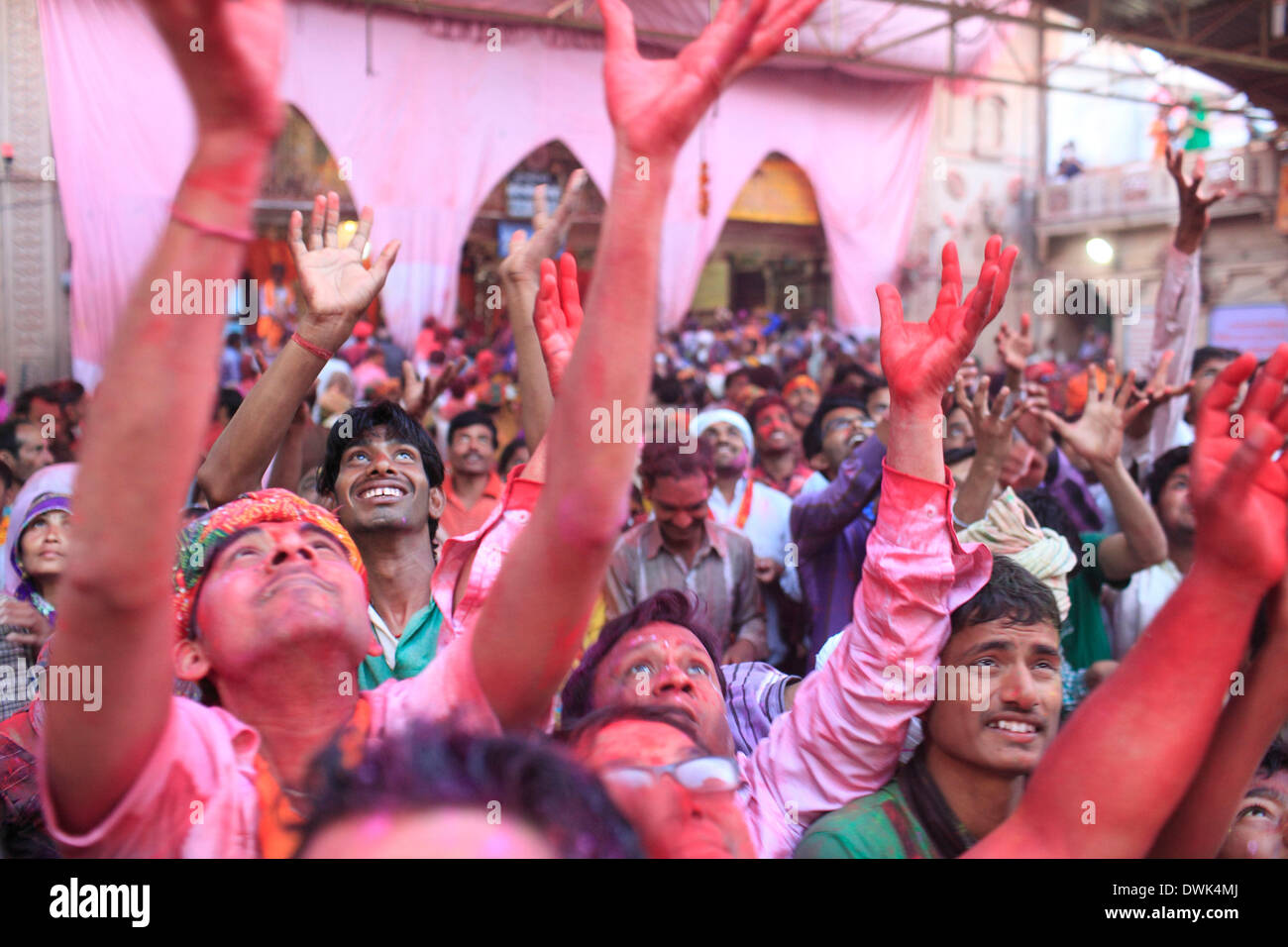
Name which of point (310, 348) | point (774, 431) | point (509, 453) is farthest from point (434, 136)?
point (310, 348)

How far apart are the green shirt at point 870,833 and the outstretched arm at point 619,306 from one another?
585mm

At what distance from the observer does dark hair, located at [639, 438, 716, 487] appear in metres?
3.32

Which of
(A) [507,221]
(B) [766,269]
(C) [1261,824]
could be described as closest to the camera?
(C) [1261,824]

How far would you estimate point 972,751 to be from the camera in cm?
155

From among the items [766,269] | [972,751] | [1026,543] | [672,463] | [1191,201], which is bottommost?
[972,751]

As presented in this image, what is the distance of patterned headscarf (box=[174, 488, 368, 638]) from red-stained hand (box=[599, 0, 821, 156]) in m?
0.82

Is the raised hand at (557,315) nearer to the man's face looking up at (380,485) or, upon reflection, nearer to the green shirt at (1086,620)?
the man's face looking up at (380,485)

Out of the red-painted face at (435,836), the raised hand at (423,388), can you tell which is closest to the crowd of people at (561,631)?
the red-painted face at (435,836)

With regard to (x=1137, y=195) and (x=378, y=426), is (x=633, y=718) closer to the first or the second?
(x=378, y=426)

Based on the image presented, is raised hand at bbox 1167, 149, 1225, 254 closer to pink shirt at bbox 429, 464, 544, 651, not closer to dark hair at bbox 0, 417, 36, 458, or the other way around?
pink shirt at bbox 429, 464, 544, 651

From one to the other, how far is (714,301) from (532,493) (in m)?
17.0

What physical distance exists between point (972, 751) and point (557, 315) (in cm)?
103

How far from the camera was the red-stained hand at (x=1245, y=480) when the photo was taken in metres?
1.06
